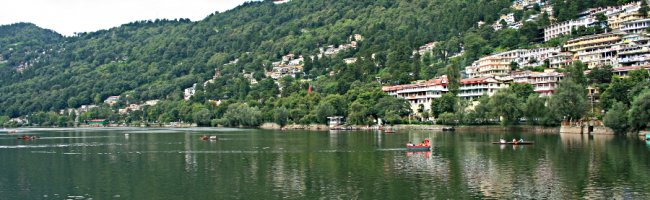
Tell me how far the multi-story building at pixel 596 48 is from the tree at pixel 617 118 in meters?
40.5

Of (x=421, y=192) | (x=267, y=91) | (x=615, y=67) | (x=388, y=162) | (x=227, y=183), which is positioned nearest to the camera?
(x=421, y=192)

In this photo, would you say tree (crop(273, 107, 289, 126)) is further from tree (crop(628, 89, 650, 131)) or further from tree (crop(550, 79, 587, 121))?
tree (crop(628, 89, 650, 131))

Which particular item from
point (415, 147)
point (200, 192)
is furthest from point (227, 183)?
point (415, 147)

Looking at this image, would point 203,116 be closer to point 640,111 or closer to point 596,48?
point 596,48

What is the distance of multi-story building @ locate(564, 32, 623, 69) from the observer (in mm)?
112688

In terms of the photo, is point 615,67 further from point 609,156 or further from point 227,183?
point 227,183

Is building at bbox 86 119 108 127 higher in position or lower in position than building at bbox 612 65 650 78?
lower

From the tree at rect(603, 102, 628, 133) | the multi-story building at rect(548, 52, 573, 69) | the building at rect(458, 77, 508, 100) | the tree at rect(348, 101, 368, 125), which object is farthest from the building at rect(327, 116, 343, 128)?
the tree at rect(603, 102, 628, 133)

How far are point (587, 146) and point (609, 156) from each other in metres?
10.2

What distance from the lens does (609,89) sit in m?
83.3

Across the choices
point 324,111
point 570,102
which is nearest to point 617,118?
point 570,102

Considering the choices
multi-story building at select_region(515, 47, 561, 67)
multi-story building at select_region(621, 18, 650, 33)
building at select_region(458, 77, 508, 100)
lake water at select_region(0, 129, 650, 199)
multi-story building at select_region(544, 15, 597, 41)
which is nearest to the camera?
lake water at select_region(0, 129, 650, 199)

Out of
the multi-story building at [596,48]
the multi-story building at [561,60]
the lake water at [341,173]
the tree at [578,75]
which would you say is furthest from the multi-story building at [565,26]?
the lake water at [341,173]

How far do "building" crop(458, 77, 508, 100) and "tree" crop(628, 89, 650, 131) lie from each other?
42.1 metres
